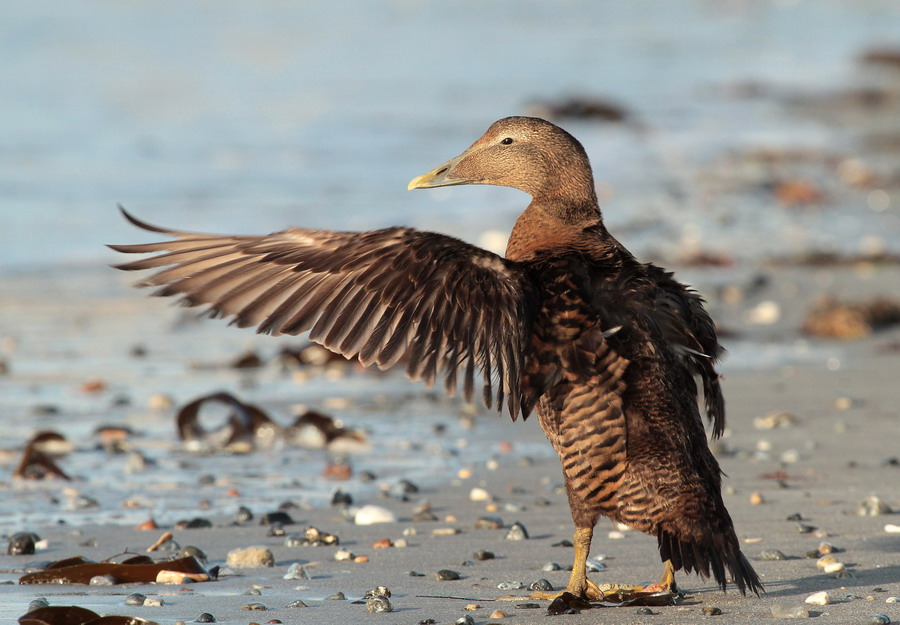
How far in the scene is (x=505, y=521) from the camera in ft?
17.5

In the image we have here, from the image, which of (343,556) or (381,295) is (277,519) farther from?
(381,295)

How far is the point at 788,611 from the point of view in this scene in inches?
154

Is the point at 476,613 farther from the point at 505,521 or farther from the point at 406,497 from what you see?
the point at 406,497

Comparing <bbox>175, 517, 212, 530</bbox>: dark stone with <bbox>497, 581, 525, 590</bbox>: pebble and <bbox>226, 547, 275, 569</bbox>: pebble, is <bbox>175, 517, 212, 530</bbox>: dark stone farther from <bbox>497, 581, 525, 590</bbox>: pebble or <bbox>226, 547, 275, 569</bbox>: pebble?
<bbox>497, 581, 525, 590</bbox>: pebble

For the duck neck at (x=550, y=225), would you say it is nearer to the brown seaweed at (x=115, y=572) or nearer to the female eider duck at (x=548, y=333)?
the female eider duck at (x=548, y=333)

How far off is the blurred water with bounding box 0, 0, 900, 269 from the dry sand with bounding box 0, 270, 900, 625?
5088mm

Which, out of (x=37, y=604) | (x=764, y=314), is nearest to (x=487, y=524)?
(x=37, y=604)

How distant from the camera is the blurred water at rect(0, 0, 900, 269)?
44.3 feet

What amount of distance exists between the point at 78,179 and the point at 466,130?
6.46 m

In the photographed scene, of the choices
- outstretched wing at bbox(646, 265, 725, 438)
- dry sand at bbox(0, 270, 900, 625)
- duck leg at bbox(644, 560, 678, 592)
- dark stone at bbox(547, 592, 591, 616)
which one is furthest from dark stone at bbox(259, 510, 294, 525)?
outstretched wing at bbox(646, 265, 725, 438)

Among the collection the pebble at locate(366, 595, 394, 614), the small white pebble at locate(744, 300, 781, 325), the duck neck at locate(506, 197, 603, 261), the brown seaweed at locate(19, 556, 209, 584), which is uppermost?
the small white pebble at locate(744, 300, 781, 325)

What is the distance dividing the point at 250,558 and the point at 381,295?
116 centimetres

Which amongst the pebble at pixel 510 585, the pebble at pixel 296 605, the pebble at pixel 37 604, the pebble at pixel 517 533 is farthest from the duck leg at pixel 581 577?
the pebble at pixel 37 604

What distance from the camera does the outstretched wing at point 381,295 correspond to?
4.08 meters
